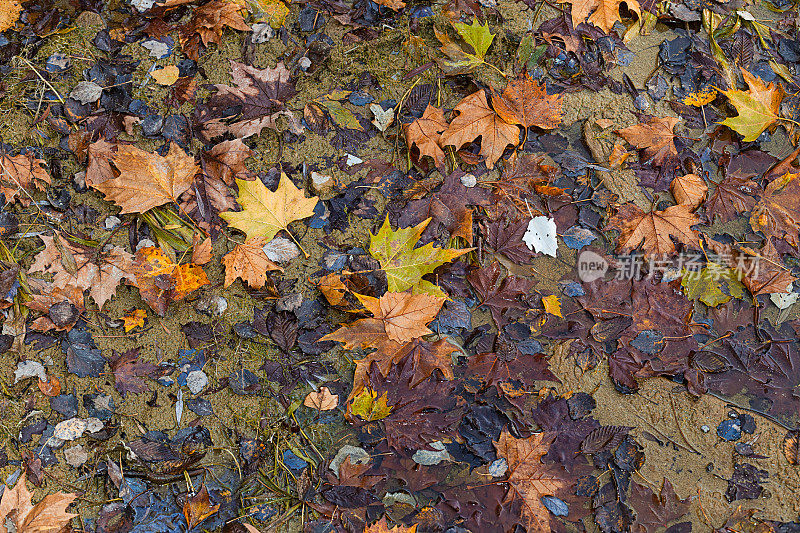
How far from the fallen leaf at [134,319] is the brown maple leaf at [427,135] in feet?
3.95

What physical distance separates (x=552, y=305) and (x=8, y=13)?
2.61 m

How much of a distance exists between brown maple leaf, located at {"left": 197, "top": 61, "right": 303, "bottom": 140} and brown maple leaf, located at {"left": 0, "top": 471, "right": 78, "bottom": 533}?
139 cm

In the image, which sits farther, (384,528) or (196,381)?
(196,381)

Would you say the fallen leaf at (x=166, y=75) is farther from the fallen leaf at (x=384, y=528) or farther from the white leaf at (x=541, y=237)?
the fallen leaf at (x=384, y=528)

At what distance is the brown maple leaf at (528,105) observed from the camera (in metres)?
2.20

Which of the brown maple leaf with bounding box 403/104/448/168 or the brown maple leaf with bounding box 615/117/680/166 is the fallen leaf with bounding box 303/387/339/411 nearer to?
the brown maple leaf with bounding box 403/104/448/168

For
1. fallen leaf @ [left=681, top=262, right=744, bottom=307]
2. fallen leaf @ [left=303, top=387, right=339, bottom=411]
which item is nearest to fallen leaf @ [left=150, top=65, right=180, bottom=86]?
fallen leaf @ [left=303, top=387, right=339, bottom=411]

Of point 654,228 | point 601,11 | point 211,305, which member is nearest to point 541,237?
point 654,228

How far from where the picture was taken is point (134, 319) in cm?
192

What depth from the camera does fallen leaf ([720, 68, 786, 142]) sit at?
7.30 ft

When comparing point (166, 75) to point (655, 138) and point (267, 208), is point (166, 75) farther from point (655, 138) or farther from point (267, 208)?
point (655, 138)

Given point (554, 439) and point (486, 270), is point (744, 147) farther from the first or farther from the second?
point (554, 439)

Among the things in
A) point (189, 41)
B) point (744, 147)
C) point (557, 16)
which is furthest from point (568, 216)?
point (189, 41)

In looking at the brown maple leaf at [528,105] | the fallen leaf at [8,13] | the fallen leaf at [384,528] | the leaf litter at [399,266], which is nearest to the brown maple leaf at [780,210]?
the leaf litter at [399,266]
